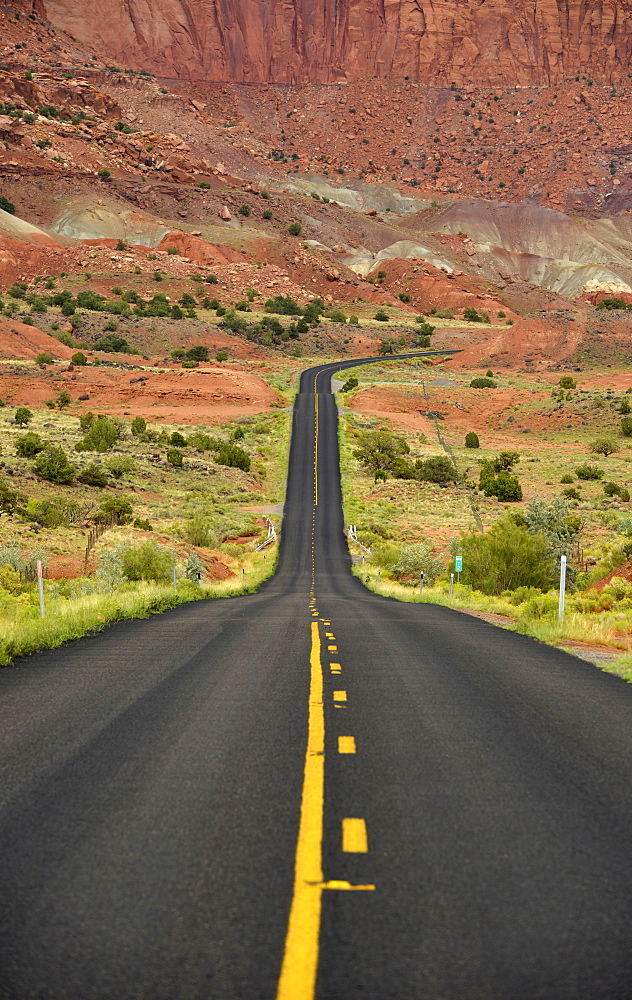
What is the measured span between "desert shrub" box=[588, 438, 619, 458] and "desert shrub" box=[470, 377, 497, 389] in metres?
26.4

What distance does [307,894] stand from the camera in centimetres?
360

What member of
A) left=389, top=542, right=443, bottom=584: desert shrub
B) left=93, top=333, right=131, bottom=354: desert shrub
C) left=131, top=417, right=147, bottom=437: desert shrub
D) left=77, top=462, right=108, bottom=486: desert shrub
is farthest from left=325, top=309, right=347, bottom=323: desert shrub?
left=389, top=542, right=443, bottom=584: desert shrub

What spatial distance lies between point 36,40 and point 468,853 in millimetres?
217880

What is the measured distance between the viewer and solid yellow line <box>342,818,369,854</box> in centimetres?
411

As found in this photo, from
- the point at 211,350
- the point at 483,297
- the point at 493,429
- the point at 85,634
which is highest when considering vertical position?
the point at 483,297

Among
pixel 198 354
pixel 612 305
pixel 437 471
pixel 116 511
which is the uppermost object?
pixel 612 305

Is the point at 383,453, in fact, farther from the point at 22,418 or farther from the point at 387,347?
the point at 387,347

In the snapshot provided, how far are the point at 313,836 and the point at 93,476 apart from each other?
43.7 metres

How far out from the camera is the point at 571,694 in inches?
325

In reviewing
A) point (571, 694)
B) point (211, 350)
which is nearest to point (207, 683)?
point (571, 694)

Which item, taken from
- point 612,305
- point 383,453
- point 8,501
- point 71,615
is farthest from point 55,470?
point 612,305

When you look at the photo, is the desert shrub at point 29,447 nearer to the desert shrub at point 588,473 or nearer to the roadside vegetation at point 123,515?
the roadside vegetation at point 123,515

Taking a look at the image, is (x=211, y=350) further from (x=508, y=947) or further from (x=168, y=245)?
(x=508, y=947)

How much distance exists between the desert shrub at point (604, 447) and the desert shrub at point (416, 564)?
3391cm
